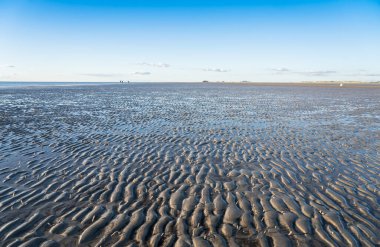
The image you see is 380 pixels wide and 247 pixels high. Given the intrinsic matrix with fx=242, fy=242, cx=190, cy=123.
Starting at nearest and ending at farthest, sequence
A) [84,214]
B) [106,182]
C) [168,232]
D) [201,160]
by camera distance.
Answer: [168,232] < [84,214] < [106,182] < [201,160]

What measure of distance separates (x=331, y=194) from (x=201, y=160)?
508 centimetres

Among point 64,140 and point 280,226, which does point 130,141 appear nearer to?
point 64,140

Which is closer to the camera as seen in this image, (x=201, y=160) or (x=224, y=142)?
(x=201, y=160)

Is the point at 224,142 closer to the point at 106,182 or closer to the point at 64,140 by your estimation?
the point at 106,182

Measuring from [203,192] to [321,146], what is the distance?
8.75 metres

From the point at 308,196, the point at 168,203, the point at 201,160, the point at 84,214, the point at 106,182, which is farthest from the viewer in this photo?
the point at 201,160

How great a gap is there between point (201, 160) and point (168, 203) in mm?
4029

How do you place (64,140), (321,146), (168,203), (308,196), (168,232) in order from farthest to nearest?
(64,140)
(321,146)
(308,196)
(168,203)
(168,232)

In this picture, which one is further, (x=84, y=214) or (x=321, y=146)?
(x=321, y=146)

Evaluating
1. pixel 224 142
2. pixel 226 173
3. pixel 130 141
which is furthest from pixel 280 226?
pixel 130 141

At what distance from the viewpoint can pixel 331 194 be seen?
7574mm

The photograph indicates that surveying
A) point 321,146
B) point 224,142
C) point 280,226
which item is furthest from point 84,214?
point 321,146

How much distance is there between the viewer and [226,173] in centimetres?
927

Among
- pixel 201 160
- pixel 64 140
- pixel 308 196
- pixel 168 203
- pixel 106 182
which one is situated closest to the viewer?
pixel 168 203
